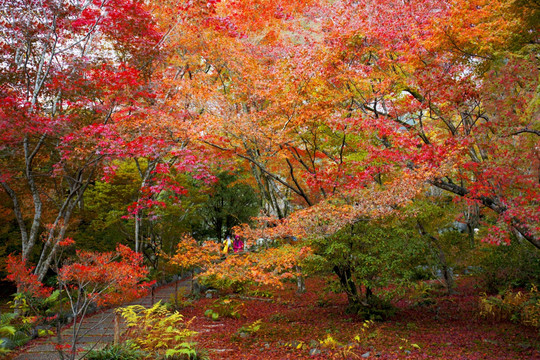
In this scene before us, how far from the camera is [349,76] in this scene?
7.54 meters

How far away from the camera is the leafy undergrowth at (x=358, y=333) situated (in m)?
6.27

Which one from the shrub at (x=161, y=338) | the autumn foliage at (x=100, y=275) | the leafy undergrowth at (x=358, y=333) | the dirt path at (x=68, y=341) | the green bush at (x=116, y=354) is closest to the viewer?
the autumn foliage at (x=100, y=275)

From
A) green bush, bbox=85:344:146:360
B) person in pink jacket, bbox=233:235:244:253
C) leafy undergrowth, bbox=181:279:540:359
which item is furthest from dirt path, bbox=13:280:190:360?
person in pink jacket, bbox=233:235:244:253

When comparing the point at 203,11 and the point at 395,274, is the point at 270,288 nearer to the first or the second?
the point at 395,274

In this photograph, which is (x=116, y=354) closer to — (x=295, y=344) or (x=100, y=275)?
(x=100, y=275)

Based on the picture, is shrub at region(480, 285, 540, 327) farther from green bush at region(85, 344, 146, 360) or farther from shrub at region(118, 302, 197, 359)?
green bush at region(85, 344, 146, 360)

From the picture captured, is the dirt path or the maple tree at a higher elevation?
the maple tree

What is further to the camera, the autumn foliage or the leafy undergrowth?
the leafy undergrowth

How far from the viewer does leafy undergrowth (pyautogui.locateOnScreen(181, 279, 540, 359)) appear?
6.27 m

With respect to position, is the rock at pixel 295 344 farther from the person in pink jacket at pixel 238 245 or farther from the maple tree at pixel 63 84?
the person in pink jacket at pixel 238 245

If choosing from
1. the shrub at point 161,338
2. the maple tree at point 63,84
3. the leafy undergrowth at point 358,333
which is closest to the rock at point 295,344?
the leafy undergrowth at point 358,333

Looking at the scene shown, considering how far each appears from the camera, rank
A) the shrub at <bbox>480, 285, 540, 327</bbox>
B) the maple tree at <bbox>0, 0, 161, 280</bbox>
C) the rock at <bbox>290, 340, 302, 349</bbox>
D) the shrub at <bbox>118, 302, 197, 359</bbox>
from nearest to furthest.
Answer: the shrub at <bbox>118, 302, 197, 359</bbox>
the rock at <bbox>290, 340, 302, 349</bbox>
the maple tree at <bbox>0, 0, 161, 280</bbox>
the shrub at <bbox>480, 285, 540, 327</bbox>

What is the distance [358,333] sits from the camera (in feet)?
23.5

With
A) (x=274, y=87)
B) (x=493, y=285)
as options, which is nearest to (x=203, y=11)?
(x=274, y=87)
